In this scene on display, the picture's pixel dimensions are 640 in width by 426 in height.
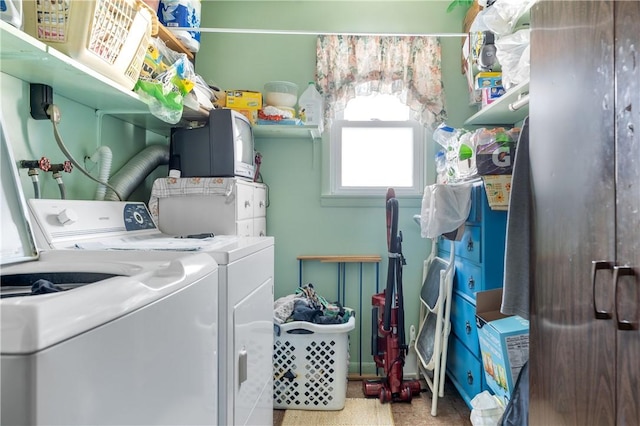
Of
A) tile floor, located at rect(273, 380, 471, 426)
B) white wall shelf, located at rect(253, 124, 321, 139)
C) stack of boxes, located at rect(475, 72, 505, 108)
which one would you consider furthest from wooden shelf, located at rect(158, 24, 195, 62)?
tile floor, located at rect(273, 380, 471, 426)

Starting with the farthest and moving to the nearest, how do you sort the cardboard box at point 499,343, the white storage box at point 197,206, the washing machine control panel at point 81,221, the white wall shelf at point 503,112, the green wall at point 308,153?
1. the green wall at point 308,153
2. the white storage box at point 197,206
3. the white wall shelf at point 503,112
4. the cardboard box at point 499,343
5. the washing machine control panel at point 81,221

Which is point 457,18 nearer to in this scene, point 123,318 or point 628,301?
point 628,301

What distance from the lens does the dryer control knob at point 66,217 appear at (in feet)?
4.50

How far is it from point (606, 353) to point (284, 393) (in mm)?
1766

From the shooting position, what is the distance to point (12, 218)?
104 centimetres

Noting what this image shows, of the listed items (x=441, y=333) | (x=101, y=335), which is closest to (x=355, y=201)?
(x=441, y=333)

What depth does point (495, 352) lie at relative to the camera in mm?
1657

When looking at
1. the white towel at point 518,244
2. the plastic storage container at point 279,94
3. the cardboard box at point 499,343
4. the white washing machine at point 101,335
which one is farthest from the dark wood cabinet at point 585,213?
the plastic storage container at point 279,94

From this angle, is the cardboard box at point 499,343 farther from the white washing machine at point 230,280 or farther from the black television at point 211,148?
the black television at point 211,148

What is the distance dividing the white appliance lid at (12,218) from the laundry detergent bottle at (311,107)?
168 cm

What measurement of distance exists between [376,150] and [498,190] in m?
1.23

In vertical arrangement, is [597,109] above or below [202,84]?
below

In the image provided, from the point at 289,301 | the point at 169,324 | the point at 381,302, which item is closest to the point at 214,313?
the point at 169,324

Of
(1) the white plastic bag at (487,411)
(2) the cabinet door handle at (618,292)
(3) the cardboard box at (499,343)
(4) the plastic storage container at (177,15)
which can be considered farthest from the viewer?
(4) the plastic storage container at (177,15)
